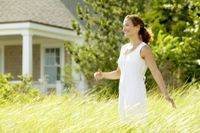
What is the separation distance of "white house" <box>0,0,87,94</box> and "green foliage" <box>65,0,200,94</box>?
393cm

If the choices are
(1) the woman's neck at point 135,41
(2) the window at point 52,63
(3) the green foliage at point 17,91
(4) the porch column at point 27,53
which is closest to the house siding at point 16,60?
(2) the window at point 52,63

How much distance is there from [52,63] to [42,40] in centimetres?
78

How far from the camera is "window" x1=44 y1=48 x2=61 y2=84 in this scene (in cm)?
2177

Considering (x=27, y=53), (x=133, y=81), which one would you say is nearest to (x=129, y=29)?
(x=133, y=81)

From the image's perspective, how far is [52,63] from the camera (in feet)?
71.7

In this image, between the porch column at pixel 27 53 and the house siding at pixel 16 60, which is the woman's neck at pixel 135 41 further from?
the house siding at pixel 16 60

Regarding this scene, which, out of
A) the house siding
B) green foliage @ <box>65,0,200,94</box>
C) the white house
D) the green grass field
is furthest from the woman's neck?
the house siding

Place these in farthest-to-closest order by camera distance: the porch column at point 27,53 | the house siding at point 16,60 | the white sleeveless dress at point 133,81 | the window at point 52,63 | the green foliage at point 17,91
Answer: the house siding at point 16,60 → the window at point 52,63 → the porch column at point 27,53 → the green foliage at point 17,91 → the white sleeveless dress at point 133,81

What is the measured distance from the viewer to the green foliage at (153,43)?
14.7m

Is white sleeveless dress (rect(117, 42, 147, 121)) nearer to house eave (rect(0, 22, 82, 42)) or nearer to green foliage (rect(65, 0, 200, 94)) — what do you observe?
green foliage (rect(65, 0, 200, 94))

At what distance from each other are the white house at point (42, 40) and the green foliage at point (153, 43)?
393 cm

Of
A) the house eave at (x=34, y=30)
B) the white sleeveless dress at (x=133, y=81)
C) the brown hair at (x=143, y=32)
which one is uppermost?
the house eave at (x=34, y=30)

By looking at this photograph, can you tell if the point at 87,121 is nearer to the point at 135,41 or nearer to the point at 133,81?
the point at 133,81

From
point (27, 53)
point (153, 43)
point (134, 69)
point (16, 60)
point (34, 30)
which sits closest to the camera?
point (134, 69)
